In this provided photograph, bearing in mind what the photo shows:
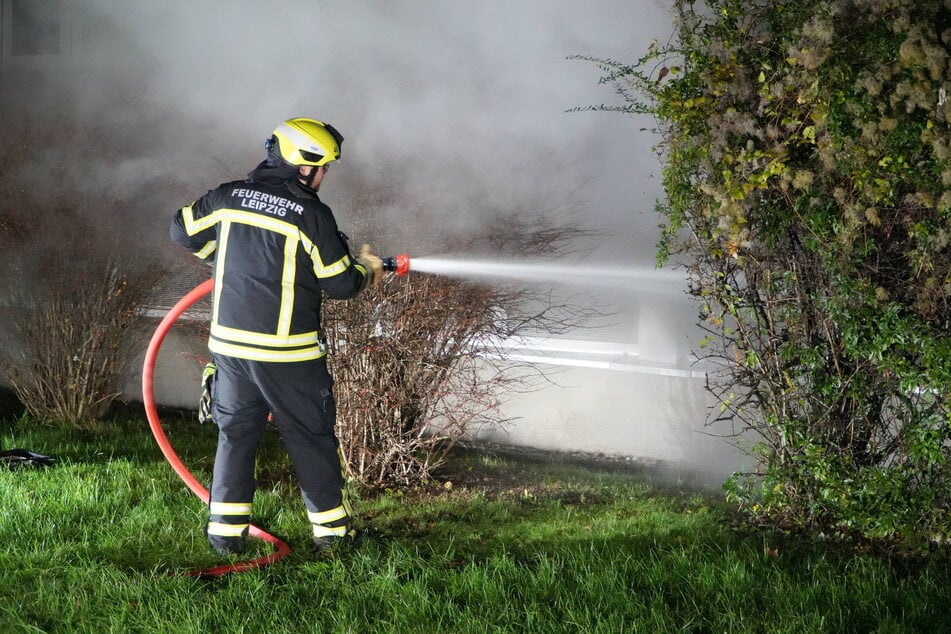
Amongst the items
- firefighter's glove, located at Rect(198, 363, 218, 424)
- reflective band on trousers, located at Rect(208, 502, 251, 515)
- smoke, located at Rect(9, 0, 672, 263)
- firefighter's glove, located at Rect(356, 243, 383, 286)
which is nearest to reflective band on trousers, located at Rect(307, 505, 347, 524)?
reflective band on trousers, located at Rect(208, 502, 251, 515)

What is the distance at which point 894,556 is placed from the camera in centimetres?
332

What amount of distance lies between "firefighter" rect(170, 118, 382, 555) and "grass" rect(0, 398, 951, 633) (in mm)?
251

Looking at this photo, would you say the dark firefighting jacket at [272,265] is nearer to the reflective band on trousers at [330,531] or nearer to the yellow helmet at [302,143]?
the yellow helmet at [302,143]

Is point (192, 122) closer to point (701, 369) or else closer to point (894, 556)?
point (701, 369)

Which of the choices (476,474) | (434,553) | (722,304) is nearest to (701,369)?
(476,474)

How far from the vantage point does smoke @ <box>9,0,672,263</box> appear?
5.81m

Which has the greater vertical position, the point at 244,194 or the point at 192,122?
the point at 192,122

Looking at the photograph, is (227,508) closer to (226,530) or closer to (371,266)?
(226,530)

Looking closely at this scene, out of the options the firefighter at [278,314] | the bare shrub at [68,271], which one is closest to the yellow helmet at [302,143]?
the firefighter at [278,314]

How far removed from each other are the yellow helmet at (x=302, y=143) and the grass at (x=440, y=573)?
1.57 meters

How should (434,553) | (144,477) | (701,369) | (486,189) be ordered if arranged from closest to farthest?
(434,553) → (144,477) → (486,189) → (701,369)

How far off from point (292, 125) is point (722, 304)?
6.49 feet

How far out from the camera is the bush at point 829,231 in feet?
9.86

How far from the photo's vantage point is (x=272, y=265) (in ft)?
10.9
